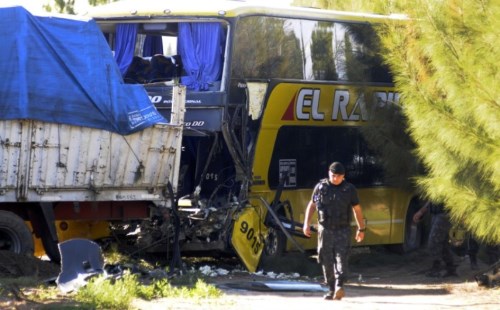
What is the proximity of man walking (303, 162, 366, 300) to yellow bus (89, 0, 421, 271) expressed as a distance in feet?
10.2

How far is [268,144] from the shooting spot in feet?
56.8

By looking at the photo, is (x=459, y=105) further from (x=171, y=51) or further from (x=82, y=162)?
(x=171, y=51)

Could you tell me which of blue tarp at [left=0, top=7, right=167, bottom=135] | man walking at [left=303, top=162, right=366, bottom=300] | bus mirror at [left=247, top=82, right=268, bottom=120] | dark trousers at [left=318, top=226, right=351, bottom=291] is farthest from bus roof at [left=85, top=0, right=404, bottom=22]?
dark trousers at [left=318, top=226, right=351, bottom=291]

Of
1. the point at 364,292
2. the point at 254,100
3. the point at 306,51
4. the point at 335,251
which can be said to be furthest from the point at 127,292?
the point at 306,51

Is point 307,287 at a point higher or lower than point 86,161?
lower

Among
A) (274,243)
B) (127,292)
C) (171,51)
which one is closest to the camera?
(127,292)

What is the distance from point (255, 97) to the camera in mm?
16922

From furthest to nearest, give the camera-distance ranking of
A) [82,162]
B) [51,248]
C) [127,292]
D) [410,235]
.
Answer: [410,235] → [51,248] → [82,162] → [127,292]

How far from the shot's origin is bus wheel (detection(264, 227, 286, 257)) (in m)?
17.1

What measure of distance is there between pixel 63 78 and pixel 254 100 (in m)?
3.54

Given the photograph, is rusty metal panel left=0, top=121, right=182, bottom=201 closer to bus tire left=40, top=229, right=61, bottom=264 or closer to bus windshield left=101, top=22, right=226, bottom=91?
bus tire left=40, top=229, right=61, bottom=264

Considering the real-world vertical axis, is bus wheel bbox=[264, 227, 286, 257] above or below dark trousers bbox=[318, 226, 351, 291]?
below

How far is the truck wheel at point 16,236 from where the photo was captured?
45.6 ft

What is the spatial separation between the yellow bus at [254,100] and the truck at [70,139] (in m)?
0.90
